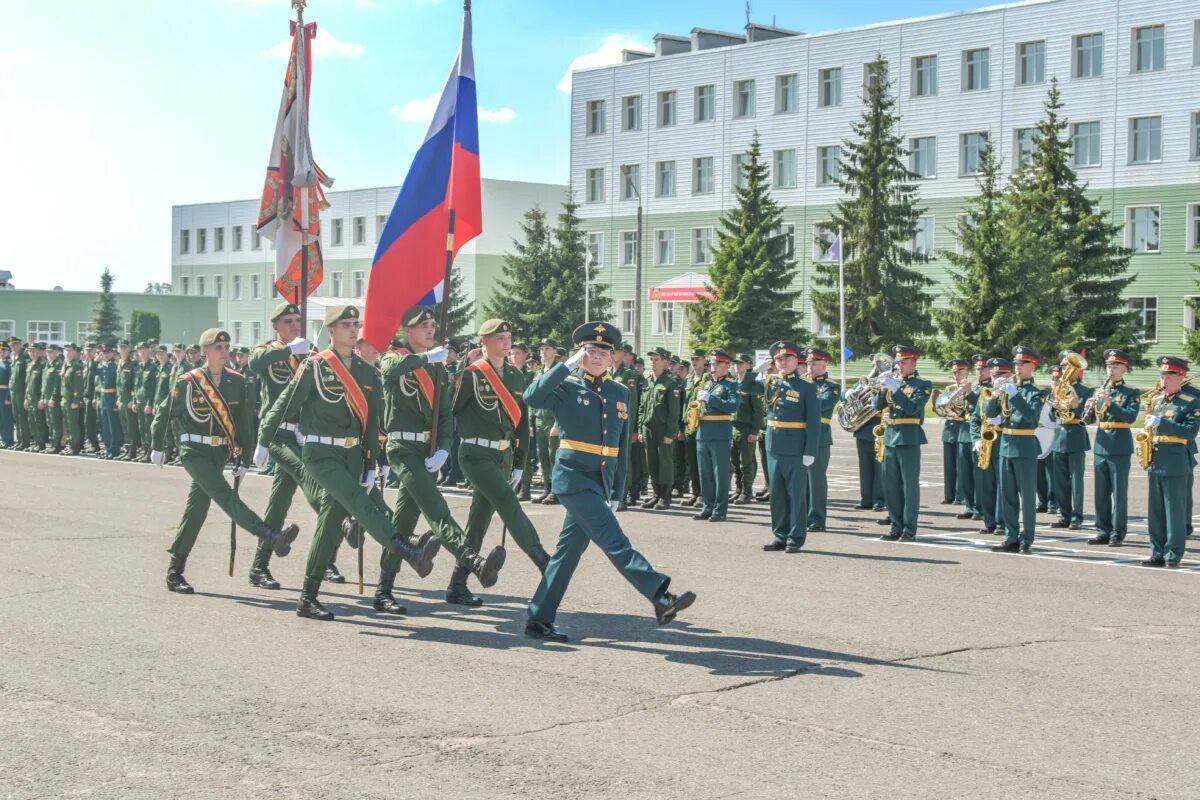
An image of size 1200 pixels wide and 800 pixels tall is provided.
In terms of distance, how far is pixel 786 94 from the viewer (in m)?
62.8

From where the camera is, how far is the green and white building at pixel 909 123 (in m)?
53.2

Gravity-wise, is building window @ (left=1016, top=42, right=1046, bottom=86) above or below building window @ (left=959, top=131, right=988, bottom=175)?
above

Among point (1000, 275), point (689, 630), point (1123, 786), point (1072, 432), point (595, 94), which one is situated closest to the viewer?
A: point (1123, 786)

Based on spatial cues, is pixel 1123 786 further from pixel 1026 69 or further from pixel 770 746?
pixel 1026 69

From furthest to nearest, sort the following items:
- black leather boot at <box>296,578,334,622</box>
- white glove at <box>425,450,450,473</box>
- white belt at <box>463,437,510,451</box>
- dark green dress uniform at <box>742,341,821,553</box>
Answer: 1. dark green dress uniform at <box>742,341,821,553</box>
2. white belt at <box>463,437,510,451</box>
3. white glove at <box>425,450,450,473</box>
4. black leather boot at <box>296,578,334,622</box>

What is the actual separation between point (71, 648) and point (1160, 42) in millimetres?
52262

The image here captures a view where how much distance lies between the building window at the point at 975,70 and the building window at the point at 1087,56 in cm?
359

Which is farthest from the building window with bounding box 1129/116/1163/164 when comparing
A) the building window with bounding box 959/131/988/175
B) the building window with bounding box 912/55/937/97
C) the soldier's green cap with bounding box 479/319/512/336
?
the soldier's green cap with bounding box 479/319/512/336

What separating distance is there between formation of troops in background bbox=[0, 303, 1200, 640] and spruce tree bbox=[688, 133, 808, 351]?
2929 cm

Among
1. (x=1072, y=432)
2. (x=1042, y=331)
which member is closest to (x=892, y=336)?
(x=1042, y=331)

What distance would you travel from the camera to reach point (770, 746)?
6480 millimetres

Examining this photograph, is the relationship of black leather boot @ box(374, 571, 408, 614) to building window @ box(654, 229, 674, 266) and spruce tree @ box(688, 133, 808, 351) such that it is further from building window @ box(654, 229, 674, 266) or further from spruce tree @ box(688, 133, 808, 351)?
building window @ box(654, 229, 674, 266)

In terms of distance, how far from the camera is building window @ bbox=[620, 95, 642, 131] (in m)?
67.6

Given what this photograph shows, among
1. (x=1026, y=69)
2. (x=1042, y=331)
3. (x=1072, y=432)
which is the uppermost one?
(x=1026, y=69)
